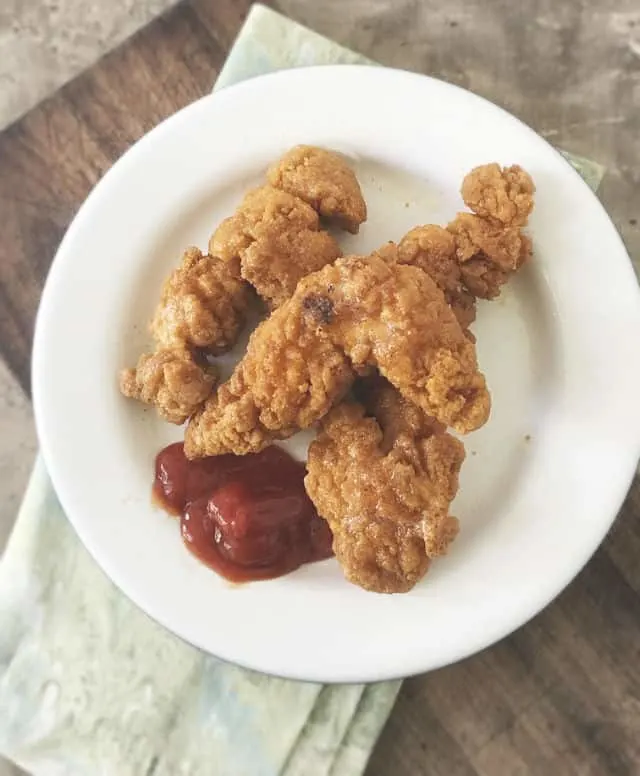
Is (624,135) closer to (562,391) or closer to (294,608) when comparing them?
(562,391)

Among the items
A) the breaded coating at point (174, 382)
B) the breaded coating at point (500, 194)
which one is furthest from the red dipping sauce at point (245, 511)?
the breaded coating at point (500, 194)

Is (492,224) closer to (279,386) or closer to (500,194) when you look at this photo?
(500,194)

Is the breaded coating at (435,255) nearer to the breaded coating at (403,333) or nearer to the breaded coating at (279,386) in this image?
the breaded coating at (403,333)

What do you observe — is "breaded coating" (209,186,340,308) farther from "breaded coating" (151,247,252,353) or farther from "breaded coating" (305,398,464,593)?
"breaded coating" (305,398,464,593)

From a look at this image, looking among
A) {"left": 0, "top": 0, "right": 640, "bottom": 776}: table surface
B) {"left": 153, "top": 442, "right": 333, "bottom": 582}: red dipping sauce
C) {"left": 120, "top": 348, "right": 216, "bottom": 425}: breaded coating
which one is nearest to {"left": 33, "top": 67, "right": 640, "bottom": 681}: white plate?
{"left": 153, "top": 442, "right": 333, "bottom": 582}: red dipping sauce

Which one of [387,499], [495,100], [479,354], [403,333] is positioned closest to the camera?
[403,333]

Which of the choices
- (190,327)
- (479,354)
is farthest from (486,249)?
(190,327)
